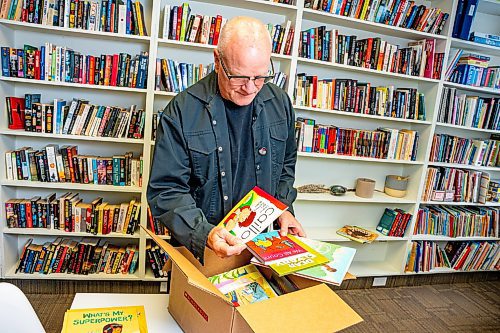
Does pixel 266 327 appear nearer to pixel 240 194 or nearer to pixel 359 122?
pixel 240 194

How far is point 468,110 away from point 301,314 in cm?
293

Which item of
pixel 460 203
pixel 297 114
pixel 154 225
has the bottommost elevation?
pixel 154 225

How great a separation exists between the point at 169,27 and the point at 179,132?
4.54ft

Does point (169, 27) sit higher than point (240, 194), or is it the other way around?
A: point (169, 27)

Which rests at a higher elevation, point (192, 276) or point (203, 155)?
point (203, 155)

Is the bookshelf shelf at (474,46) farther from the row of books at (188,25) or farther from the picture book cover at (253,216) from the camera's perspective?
the picture book cover at (253,216)

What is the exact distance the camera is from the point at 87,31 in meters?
2.22

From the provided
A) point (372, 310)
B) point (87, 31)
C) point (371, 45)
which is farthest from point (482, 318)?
point (87, 31)

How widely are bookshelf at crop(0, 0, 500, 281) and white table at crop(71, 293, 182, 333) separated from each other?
1.34 m

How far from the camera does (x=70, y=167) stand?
241cm

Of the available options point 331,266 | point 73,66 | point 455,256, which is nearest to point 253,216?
point 331,266

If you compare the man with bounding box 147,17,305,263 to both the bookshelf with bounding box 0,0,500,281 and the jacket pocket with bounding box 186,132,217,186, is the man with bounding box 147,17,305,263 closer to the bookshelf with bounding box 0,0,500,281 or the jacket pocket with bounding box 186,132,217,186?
the jacket pocket with bounding box 186,132,217,186

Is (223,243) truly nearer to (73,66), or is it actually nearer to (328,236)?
(73,66)

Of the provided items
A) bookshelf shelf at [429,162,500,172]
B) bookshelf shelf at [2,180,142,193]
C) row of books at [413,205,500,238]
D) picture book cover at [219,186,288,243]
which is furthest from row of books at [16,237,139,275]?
bookshelf shelf at [429,162,500,172]
